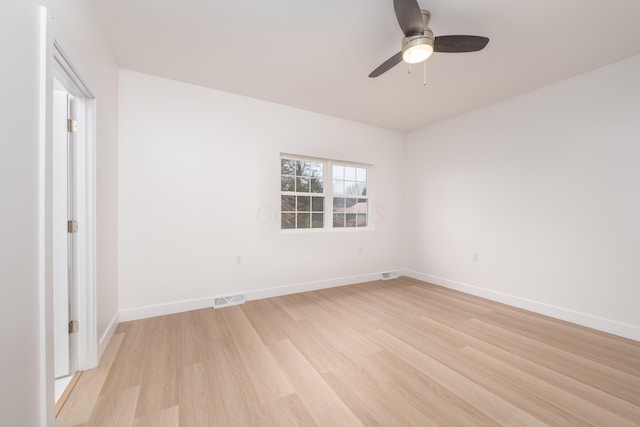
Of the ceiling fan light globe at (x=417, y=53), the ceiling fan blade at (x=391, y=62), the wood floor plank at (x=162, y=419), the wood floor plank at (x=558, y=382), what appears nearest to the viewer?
the wood floor plank at (x=162, y=419)

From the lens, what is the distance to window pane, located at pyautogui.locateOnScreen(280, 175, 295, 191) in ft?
11.6

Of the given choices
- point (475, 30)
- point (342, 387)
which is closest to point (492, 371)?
point (342, 387)

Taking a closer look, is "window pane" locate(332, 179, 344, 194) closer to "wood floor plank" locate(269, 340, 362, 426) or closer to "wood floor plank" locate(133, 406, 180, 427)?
"wood floor plank" locate(269, 340, 362, 426)

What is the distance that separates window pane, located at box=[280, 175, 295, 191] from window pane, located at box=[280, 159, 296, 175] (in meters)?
0.07

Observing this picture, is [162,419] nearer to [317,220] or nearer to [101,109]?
[101,109]

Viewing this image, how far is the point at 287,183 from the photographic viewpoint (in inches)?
141

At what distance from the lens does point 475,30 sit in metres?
1.97

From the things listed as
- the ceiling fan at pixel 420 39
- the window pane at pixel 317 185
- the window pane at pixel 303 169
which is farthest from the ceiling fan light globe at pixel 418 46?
the window pane at pixel 317 185

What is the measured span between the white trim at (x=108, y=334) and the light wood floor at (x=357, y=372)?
69 mm

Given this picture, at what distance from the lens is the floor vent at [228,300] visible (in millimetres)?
2931

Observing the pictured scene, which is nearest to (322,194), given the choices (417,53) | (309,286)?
(309,286)

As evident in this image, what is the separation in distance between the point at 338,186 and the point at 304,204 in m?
0.73

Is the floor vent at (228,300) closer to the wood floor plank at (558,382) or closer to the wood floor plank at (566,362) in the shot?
the wood floor plank at (558,382)

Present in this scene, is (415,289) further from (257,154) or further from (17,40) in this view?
(17,40)
